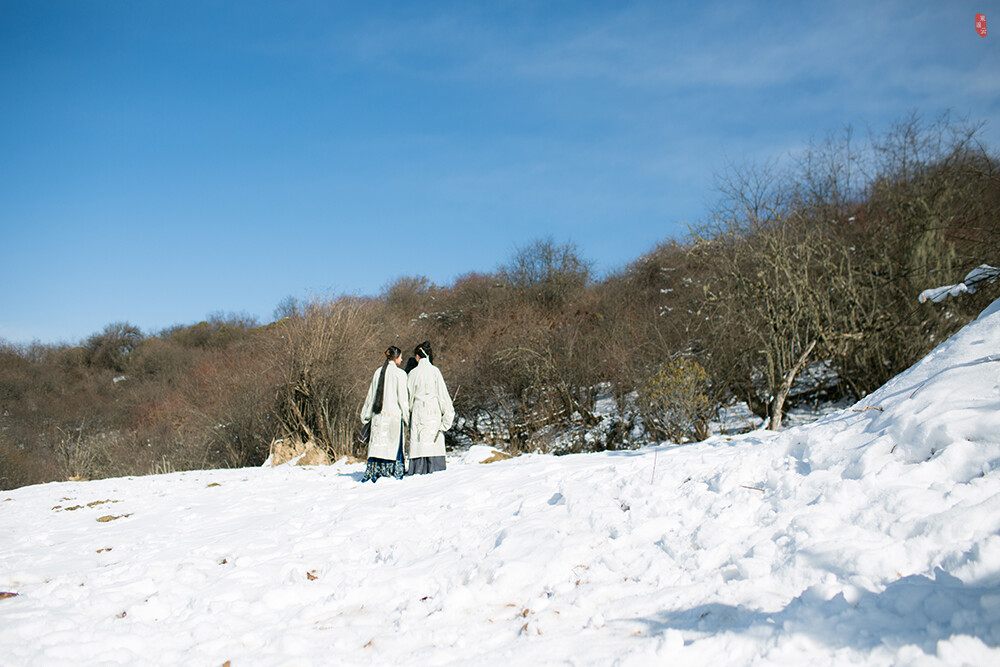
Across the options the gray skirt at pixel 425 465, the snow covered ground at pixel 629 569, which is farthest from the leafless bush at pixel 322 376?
the snow covered ground at pixel 629 569

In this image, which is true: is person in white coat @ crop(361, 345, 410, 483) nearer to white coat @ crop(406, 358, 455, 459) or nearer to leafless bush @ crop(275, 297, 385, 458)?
white coat @ crop(406, 358, 455, 459)

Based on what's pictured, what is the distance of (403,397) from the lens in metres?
8.63

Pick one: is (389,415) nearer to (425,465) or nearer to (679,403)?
(425,465)

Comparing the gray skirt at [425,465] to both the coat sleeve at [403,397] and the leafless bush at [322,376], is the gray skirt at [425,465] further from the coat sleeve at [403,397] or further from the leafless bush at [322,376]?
the leafless bush at [322,376]

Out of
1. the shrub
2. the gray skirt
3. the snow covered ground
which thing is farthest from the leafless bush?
the snow covered ground

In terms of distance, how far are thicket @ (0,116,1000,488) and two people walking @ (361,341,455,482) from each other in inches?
225

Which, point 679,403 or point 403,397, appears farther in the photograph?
point 679,403

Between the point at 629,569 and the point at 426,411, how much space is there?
5238 millimetres

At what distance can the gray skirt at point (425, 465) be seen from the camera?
28.2 feet

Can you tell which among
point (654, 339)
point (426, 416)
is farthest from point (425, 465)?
point (654, 339)

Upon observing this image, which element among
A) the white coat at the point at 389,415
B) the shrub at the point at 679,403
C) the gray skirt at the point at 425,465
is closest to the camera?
the white coat at the point at 389,415

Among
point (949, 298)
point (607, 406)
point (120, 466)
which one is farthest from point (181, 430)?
point (949, 298)

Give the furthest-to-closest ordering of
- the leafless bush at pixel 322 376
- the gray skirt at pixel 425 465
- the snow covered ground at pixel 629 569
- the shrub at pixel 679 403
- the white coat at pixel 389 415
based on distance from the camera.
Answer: the leafless bush at pixel 322 376
the shrub at pixel 679 403
the gray skirt at pixel 425 465
the white coat at pixel 389 415
the snow covered ground at pixel 629 569

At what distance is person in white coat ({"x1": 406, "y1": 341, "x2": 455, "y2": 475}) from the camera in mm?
8633
